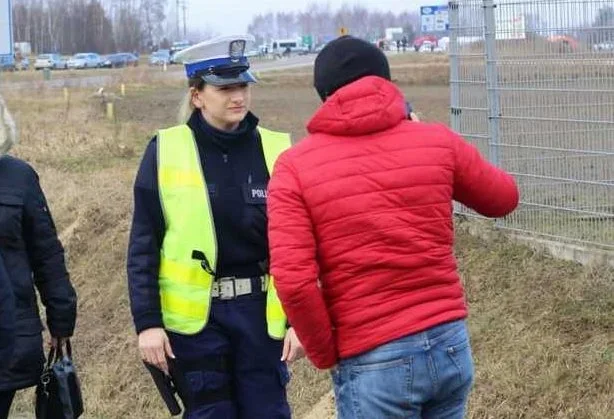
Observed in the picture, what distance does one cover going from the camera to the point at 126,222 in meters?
10.7

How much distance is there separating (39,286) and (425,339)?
1886mm

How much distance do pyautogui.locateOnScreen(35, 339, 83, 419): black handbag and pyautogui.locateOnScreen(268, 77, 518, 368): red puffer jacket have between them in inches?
68.0

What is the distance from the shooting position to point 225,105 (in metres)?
3.88

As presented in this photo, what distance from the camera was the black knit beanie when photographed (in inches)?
116

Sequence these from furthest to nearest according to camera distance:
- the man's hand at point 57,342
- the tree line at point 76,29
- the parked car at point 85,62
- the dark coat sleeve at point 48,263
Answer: the tree line at point 76,29 < the parked car at point 85,62 < the man's hand at point 57,342 < the dark coat sleeve at point 48,263

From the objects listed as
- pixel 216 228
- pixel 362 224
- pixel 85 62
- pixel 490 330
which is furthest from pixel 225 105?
pixel 85 62

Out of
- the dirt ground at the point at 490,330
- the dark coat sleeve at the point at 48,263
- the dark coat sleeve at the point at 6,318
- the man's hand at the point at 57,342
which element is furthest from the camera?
the dirt ground at the point at 490,330

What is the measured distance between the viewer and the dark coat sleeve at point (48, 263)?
13.1 ft

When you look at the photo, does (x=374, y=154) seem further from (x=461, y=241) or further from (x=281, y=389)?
(x=461, y=241)

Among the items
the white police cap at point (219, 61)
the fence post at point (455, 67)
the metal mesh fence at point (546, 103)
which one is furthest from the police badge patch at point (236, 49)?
the fence post at point (455, 67)

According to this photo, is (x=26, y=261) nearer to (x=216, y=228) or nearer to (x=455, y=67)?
(x=216, y=228)

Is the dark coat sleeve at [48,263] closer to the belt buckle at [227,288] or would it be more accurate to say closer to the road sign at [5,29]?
the belt buckle at [227,288]

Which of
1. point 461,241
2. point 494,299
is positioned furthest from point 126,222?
point 494,299

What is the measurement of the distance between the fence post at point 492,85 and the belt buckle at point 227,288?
13.7 feet
